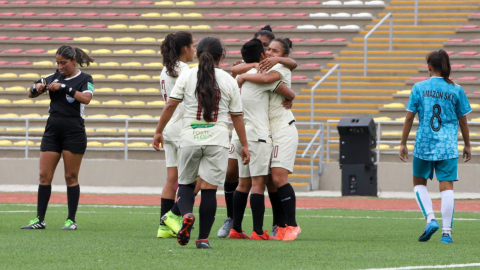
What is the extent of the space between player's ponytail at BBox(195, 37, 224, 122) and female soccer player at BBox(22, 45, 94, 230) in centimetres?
217

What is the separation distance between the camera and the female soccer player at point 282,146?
7297 mm

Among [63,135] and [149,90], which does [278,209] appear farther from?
[149,90]

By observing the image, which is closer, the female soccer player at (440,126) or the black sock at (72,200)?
the female soccer player at (440,126)

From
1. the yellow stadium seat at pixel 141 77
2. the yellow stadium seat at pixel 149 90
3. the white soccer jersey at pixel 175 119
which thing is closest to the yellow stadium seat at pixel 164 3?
the yellow stadium seat at pixel 141 77

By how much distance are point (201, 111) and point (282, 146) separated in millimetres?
1338

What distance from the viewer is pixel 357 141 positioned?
1481 cm

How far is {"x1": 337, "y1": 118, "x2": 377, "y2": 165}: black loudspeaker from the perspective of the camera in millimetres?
14711

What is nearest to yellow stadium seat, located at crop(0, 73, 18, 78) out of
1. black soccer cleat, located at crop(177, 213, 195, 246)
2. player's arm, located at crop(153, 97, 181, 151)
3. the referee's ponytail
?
the referee's ponytail

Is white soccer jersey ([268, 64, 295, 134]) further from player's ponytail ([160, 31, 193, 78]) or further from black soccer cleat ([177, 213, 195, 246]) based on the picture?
black soccer cleat ([177, 213, 195, 246])

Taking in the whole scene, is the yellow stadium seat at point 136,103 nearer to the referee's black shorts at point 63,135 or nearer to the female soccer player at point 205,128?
the referee's black shorts at point 63,135

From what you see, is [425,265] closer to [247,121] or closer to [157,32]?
[247,121]

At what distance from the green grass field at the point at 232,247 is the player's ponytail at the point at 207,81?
1.12m

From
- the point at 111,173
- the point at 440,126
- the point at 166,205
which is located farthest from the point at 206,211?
the point at 111,173

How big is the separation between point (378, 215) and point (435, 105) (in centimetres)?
375
